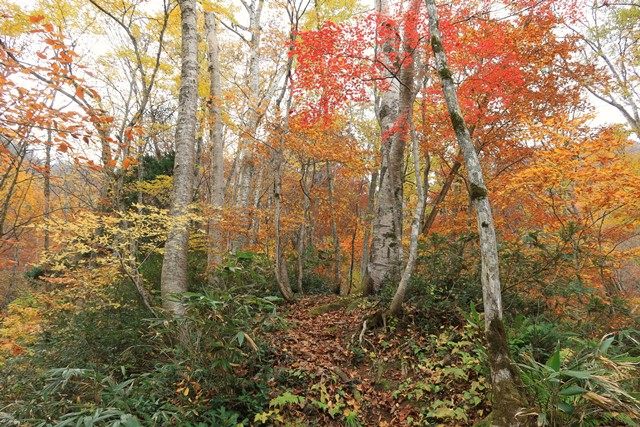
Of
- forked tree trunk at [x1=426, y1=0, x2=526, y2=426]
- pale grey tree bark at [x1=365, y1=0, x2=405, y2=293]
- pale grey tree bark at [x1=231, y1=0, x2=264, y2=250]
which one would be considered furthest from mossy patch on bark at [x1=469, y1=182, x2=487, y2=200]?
pale grey tree bark at [x1=231, y1=0, x2=264, y2=250]

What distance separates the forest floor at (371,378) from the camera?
406 cm

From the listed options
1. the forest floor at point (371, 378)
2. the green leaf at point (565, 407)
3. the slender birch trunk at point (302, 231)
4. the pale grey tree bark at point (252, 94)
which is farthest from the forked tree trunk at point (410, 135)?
the pale grey tree bark at point (252, 94)

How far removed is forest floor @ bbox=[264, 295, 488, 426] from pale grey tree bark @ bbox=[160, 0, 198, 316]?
2.10m

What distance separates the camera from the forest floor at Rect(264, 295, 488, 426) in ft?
13.3

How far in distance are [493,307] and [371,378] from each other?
84.7 inches

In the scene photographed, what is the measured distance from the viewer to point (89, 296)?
630 centimetres

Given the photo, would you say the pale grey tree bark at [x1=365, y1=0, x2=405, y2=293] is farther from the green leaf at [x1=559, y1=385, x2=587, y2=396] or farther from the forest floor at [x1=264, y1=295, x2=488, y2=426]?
the green leaf at [x1=559, y1=385, x2=587, y2=396]

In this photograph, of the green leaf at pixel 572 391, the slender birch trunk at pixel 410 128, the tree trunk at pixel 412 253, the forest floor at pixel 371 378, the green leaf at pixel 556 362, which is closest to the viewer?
the green leaf at pixel 572 391

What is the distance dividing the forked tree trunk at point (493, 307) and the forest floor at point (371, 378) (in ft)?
2.30

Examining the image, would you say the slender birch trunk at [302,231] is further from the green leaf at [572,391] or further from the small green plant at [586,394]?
the green leaf at [572,391]

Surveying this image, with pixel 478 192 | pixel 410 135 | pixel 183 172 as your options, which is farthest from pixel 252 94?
pixel 478 192

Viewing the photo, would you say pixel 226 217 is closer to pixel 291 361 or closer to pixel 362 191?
pixel 291 361

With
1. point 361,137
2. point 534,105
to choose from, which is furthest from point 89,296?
point 361,137

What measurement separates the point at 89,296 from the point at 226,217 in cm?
436
